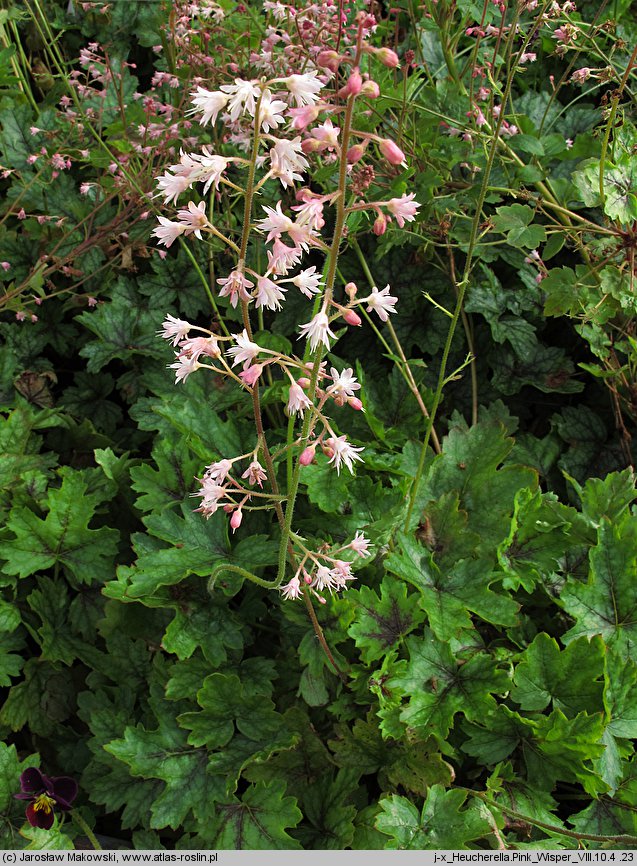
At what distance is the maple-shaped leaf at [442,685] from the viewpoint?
1.84 m

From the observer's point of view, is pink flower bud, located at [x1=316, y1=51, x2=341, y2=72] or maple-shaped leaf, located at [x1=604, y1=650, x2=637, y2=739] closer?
pink flower bud, located at [x1=316, y1=51, x2=341, y2=72]

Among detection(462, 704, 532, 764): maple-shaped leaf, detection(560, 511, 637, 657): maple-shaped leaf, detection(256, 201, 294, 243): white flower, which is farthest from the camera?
detection(560, 511, 637, 657): maple-shaped leaf

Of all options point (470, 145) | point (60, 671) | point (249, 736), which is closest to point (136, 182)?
point (470, 145)

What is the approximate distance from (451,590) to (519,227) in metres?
0.95

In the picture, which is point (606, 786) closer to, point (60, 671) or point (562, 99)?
point (60, 671)

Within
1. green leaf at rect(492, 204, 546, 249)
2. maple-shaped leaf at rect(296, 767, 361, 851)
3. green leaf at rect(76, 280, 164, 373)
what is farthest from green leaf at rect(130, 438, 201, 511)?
green leaf at rect(492, 204, 546, 249)

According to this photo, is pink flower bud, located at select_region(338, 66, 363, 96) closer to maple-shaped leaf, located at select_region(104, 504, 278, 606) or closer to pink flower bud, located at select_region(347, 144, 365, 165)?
pink flower bud, located at select_region(347, 144, 365, 165)

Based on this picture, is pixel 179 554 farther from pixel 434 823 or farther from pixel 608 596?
pixel 608 596

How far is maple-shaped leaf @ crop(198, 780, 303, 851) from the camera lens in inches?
73.4

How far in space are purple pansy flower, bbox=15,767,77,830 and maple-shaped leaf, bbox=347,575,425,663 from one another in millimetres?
844

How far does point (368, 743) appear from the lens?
193 centimetres

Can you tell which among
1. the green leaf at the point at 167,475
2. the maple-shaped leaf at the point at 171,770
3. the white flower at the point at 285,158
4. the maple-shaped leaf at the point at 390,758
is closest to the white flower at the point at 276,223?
A: the white flower at the point at 285,158

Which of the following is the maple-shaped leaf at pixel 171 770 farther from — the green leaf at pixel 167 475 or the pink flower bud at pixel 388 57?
the pink flower bud at pixel 388 57

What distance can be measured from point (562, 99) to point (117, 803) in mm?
3010
